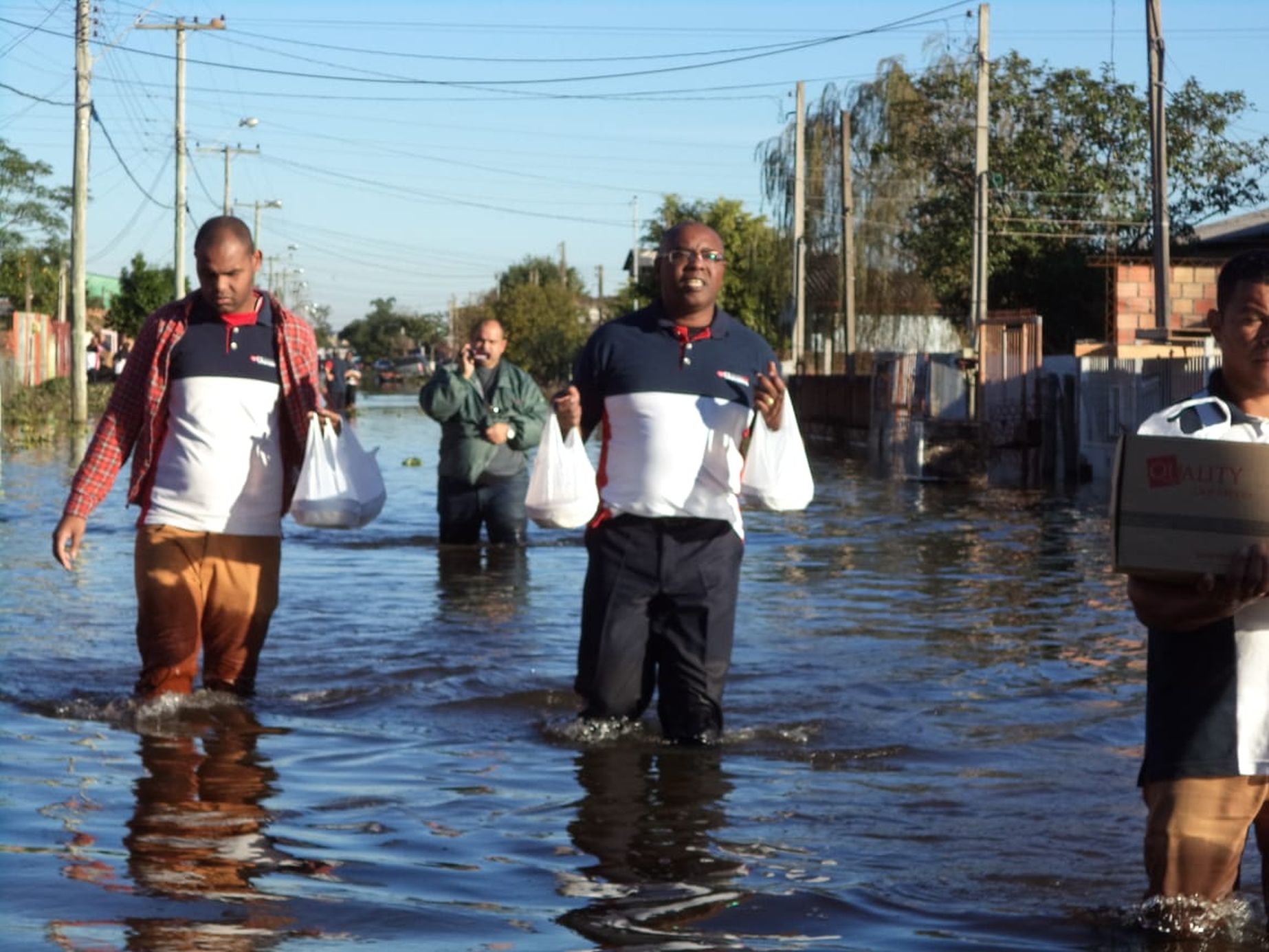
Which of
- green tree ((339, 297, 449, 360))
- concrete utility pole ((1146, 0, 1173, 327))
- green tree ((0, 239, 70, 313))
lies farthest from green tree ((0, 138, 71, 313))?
green tree ((339, 297, 449, 360))

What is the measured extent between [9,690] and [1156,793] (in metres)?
5.96

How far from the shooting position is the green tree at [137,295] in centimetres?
8175

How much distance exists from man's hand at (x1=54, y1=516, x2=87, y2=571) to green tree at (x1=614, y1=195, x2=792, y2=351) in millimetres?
59661

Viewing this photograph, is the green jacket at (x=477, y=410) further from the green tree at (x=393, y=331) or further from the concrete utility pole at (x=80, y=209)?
the green tree at (x=393, y=331)

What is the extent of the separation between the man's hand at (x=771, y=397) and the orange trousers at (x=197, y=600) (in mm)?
1930

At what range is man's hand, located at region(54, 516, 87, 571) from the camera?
7.52 meters

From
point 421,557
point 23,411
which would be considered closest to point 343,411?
point 23,411

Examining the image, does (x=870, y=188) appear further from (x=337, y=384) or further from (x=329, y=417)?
(x=329, y=417)

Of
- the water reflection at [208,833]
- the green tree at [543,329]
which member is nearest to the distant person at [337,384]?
the water reflection at [208,833]

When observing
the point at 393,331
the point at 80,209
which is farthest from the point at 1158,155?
the point at 393,331

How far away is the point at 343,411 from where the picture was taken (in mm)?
54281

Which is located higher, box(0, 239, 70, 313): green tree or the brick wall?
box(0, 239, 70, 313): green tree

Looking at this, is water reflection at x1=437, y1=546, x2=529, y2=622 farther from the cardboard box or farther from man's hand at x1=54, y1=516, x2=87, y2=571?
the cardboard box

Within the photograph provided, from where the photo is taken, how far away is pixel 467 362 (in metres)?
14.2
